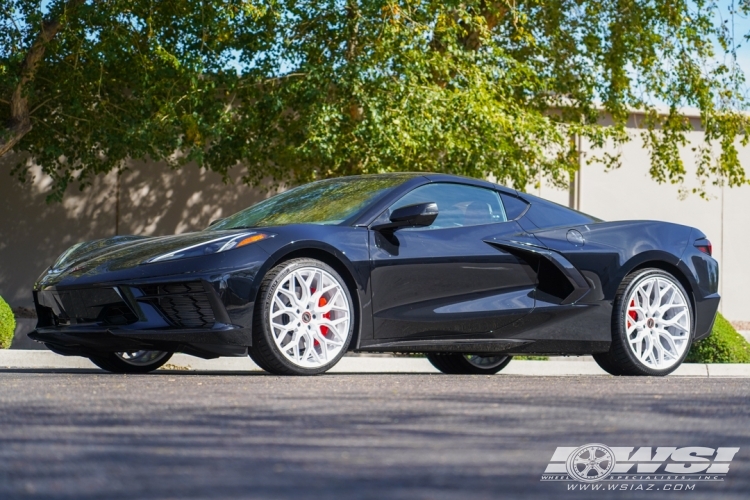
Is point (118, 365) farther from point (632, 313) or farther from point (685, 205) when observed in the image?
point (685, 205)

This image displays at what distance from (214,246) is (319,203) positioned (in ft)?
3.43

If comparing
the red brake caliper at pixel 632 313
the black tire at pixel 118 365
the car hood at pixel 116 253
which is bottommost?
the black tire at pixel 118 365

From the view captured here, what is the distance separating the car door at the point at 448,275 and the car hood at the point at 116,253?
930 millimetres

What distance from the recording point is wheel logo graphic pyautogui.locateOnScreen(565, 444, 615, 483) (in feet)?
9.48

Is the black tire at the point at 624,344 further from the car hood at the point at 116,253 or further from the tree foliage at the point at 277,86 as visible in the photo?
the tree foliage at the point at 277,86

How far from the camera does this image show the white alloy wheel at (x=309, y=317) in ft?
20.0

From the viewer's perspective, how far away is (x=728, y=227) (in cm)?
1955

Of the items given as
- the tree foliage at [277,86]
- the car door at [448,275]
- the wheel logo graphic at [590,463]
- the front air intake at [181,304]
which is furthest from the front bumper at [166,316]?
the tree foliage at [277,86]

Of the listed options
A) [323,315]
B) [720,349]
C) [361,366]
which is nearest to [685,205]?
[720,349]

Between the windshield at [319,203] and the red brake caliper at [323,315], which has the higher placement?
the windshield at [319,203]

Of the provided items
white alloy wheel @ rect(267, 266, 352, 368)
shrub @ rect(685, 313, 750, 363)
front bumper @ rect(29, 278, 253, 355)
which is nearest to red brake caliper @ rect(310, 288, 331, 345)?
white alloy wheel @ rect(267, 266, 352, 368)

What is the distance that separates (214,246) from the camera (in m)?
6.11

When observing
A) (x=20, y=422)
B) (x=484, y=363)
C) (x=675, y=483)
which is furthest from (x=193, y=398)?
(x=484, y=363)

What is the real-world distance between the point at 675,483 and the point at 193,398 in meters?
2.29
